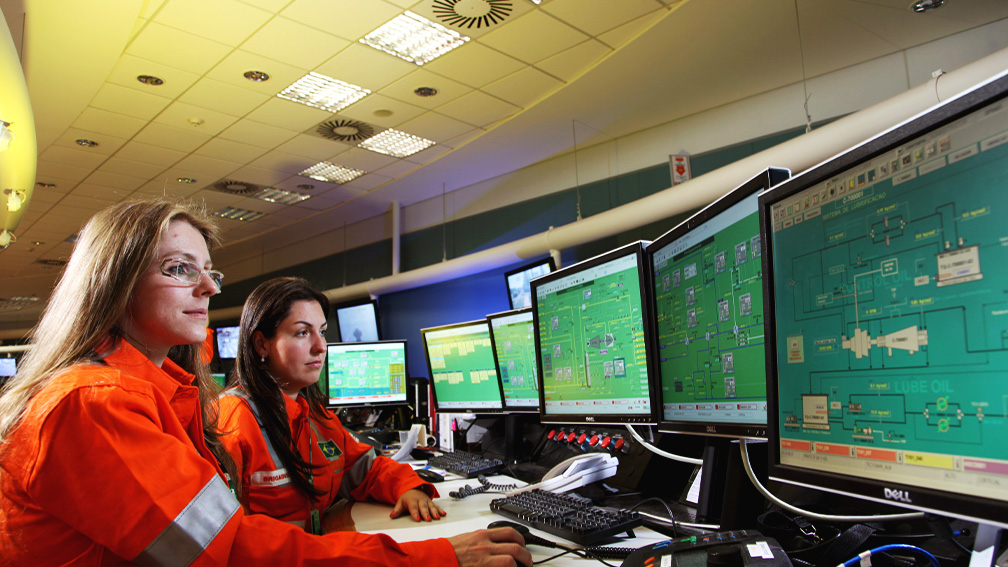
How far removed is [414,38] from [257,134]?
2.11 m

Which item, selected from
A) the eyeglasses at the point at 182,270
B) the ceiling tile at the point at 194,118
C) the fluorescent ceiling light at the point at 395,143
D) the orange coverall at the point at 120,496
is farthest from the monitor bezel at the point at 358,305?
the orange coverall at the point at 120,496

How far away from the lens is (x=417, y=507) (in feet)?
5.06

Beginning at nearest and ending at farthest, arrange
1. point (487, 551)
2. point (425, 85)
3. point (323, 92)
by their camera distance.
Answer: point (487, 551), point (425, 85), point (323, 92)

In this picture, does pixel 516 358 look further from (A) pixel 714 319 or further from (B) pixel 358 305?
(B) pixel 358 305

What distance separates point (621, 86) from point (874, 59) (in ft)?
5.52

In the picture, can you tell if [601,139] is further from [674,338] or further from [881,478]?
[881,478]

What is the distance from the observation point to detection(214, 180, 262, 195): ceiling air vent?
6.77 metres

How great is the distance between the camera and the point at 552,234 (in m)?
5.48

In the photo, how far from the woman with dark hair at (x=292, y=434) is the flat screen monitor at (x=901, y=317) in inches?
39.9

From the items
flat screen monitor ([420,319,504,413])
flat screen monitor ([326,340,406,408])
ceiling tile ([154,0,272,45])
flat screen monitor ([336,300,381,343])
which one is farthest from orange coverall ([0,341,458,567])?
flat screen monitor ([336,300,381,343])

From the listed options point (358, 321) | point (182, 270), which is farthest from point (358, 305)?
point (182, 270)

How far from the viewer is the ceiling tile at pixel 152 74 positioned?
430 cm

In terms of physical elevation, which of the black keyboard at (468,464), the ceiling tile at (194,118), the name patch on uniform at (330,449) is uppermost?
the ceiling tile at (194,118)

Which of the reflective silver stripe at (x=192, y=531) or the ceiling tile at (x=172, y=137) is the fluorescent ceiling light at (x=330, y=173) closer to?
the ceiling tile at (x=172, y=137)
